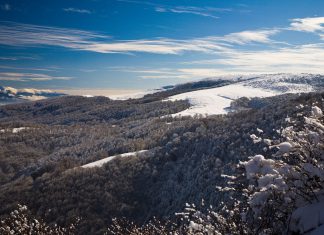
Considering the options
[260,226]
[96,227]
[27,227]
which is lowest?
[96,227]

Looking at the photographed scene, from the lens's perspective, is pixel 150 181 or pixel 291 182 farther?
pixel 150 181

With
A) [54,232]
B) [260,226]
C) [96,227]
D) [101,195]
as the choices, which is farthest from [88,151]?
[260,226]

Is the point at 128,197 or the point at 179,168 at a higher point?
the point at 179,168

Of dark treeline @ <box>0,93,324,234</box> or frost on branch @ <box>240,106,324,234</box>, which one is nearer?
frost on branch @ <box>240,106,324,234</box>

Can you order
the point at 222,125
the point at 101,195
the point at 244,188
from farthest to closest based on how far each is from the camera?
the point at 222,125 < the point at 101,195 < the point at 244,188

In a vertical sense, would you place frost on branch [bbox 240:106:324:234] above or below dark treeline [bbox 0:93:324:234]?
above

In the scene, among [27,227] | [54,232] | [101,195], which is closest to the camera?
[27,227]

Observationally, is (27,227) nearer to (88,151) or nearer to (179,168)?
(179,168)

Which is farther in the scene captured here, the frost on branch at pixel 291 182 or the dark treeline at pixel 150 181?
the dark treeline at pixel 150 181

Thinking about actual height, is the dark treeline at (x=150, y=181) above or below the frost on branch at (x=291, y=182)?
below

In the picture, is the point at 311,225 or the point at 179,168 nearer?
the point at 311,225

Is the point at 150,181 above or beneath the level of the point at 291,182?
beneath
